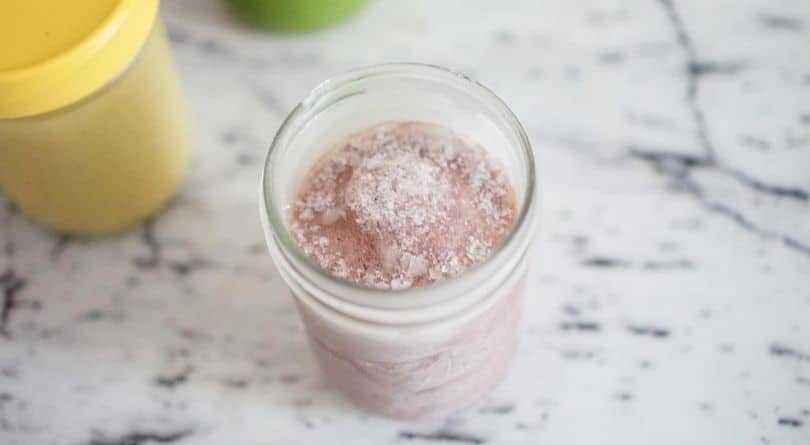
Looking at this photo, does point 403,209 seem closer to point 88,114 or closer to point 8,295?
point 88,114

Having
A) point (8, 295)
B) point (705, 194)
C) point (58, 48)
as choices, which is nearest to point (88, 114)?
point (58, 48)

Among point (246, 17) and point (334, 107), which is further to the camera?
point (246, 17)

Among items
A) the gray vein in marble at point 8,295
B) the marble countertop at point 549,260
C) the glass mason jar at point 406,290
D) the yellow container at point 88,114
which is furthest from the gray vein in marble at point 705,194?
the gray vein in marble at point 8,295

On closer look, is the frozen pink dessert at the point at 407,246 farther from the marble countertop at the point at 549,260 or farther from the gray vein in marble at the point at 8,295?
the gray vein in marble at the point at 8,295

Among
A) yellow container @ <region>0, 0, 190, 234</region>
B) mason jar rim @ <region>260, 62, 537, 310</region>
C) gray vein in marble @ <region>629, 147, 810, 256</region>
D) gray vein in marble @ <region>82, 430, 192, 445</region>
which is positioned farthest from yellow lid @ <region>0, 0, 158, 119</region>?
gray vein in marble @ <region>629, 147, 810, 256</region>

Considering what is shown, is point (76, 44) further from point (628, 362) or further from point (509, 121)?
point (628, 362)

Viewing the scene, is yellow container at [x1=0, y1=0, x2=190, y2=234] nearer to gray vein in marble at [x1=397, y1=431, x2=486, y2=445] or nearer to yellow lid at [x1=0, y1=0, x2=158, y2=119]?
yellow lid at [x1=0, y1=0, x2=158, y2=119]

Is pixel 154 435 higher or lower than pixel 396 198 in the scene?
lower

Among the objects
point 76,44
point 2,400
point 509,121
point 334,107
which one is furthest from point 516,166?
point 2,400
